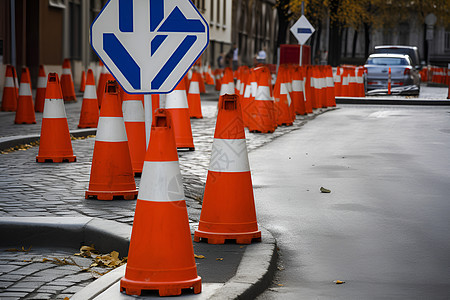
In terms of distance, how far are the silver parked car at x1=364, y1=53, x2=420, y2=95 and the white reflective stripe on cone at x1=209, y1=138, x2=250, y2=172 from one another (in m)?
23.4

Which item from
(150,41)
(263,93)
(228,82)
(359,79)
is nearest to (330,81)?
(359,79)

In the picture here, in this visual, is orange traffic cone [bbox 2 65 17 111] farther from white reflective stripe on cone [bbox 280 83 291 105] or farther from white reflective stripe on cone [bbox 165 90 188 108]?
white reflective stripe on cone [bbox 165 90 188 108]

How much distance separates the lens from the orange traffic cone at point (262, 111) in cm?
1424

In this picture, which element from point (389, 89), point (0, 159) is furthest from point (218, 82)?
point (0, 159)

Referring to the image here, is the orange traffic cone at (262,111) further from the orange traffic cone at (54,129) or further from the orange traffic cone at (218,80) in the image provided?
the orange traffic cone at (218,80)

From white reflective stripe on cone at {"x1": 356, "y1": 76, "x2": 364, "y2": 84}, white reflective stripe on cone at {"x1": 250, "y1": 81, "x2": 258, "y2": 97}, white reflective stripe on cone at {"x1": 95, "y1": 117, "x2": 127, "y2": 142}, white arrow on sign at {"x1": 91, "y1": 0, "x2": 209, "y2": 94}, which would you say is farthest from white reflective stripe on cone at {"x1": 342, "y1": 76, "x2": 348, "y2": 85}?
white arrow on sign at {"x1": 91, "y1": 0, "x2": 209, "y2": 94}

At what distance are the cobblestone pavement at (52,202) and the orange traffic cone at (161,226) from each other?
566 mm

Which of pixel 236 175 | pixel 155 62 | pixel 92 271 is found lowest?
pixel 92 271

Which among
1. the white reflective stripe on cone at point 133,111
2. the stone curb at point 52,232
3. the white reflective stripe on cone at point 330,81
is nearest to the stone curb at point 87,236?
the stone curb at point 52,232

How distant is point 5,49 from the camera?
25.3m

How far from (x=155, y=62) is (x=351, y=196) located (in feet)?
11.2

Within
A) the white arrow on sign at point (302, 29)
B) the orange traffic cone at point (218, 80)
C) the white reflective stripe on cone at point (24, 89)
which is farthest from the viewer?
the orange traffic cone at point (218, 80)

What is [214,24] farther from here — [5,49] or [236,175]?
[236,175]

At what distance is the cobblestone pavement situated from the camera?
5070 millimetres
